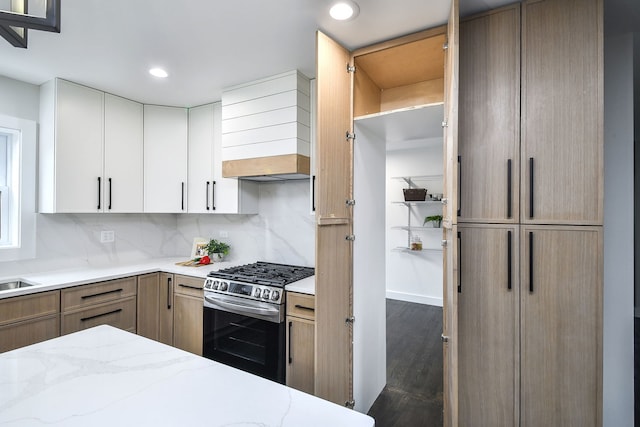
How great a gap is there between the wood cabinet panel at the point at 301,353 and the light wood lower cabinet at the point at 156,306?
50.4 inches

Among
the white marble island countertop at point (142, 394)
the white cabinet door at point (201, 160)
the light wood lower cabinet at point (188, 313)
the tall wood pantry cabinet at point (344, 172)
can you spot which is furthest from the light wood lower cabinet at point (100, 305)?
the tall wood pantry cabinet at point (344, 172)

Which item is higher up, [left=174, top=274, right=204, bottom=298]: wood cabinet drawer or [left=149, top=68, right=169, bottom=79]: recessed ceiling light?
[left=149, top=68, right=169, bottom=79]: recessed ceiling light

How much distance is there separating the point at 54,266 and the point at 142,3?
2.32 meters

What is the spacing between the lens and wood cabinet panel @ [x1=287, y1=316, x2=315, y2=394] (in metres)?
2.06

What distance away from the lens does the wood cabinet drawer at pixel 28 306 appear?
202 centimetres

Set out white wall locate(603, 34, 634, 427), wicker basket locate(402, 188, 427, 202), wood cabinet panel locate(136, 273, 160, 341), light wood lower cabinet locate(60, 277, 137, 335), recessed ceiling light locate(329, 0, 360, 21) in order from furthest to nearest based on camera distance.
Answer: wicker basket locate(402, 188, 427, 202)
wood cabinet panel locate(136, 273, 160, 341)
light wood lower cabinet locate(60, 277, 137, 335)
white wall locate(603, 34, 634, 427)
recessed ceiling light locate(329, 0, 360, 21)

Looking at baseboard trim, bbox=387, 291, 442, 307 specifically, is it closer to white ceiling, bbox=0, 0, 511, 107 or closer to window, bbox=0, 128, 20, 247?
white ceiling, bbox=0, 0, 511, 107

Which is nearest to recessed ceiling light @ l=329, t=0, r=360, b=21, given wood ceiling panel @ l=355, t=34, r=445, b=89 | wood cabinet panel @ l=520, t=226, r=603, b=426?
wood ceiling panel @ l=355, t=34, r=445, b=89

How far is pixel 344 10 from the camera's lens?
5.35 feet

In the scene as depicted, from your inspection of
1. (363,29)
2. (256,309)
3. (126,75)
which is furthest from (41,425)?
Answer: (126,75)

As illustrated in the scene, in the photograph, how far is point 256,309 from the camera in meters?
2.24

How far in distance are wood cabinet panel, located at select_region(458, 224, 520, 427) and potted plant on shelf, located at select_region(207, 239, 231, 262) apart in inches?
91.0

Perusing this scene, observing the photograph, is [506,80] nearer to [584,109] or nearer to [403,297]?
[584,109]

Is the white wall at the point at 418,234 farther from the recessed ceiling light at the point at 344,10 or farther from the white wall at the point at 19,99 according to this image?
the white wall at the point at 19,99
